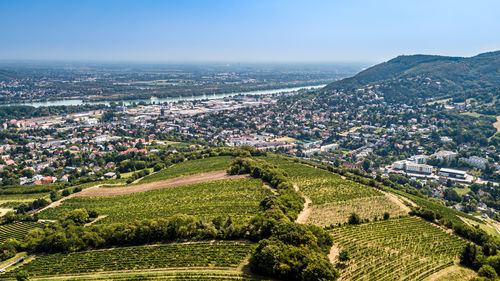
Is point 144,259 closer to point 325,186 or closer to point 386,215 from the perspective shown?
point 386,215

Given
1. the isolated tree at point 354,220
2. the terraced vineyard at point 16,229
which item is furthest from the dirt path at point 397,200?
the terraced vineyard at point 16,229

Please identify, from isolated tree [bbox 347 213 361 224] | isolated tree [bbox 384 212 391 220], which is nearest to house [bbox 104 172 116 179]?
isolated tree [bbox 347 213 361 224]

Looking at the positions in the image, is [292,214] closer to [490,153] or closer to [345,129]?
[490,153]

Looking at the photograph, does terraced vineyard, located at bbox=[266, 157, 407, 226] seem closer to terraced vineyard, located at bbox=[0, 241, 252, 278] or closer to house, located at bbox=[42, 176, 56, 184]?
terraced vineyard, located at bbox=[0, 241, 252, 278]

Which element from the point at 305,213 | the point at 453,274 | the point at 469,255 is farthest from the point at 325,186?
the point at 453,274

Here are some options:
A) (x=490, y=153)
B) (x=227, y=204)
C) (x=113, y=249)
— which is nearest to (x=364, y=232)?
(x=227, y=204)
